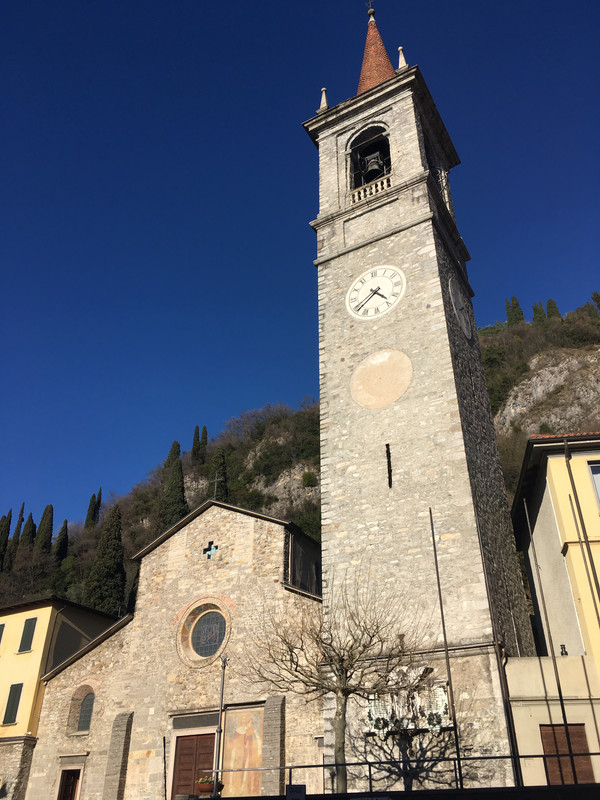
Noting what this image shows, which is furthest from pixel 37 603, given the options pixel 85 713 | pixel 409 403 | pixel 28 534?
pixel 28 534

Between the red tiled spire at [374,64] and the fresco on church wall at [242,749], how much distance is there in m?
21.4

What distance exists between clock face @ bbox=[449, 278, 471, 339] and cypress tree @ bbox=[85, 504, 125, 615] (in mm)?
24078

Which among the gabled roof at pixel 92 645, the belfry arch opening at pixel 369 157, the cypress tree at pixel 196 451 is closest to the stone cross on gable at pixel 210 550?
the gabled roof at pixel 92 645

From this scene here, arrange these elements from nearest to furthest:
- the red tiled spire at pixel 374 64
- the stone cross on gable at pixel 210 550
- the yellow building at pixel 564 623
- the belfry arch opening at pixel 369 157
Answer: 1. the yellow building at pixel 564 623
2. the stone cross on gable at pixel 210 550
3. the belfry arch opening at pixel 369 157
4. the red tiled spire at pixel 374 64

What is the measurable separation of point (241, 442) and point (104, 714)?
158 ft

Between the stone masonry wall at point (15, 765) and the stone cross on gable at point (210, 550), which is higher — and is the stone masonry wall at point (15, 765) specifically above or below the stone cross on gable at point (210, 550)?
below

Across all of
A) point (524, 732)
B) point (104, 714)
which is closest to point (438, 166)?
point (524, 732)

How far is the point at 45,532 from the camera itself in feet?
189

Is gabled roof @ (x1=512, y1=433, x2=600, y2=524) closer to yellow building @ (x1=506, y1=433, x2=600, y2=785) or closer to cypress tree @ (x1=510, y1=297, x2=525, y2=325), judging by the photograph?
yellow building @ (x1=506, y1=433, x2=600, y2=785)

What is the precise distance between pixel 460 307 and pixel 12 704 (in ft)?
60.1

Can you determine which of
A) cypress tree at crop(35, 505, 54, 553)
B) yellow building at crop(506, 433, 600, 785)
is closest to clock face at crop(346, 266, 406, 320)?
yellow building at crop(506, 433, 600, 785)

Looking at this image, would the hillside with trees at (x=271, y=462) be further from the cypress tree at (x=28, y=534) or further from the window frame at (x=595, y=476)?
the window frame at (x=595, y=476)

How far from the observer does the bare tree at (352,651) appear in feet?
38.9


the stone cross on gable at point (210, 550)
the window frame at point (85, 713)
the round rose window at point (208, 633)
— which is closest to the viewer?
the round rose window at point (208, 633)
